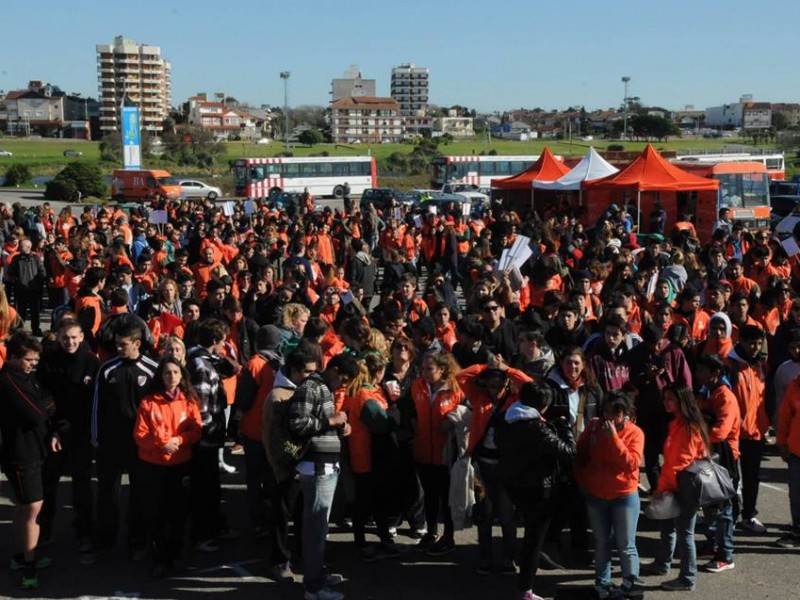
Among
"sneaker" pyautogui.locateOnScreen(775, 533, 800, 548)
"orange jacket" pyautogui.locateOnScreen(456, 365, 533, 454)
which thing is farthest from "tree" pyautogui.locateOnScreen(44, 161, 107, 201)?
"sneaker" pyautogui.locateOnScreen(775, 533, 800, 548)

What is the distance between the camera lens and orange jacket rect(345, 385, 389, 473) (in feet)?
21.1

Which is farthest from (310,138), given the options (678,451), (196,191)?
(678,451)

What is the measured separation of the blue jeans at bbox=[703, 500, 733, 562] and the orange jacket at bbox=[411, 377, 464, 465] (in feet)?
5.82

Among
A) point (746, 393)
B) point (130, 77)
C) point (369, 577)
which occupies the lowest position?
point (369, 577)

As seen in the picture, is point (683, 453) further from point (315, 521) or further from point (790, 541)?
point (315, 521)

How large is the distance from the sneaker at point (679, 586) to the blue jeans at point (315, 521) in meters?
2.18

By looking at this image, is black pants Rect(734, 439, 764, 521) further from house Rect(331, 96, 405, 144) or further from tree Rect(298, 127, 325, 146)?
house Rect(331, 96, 405, 144)

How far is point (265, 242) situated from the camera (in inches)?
652

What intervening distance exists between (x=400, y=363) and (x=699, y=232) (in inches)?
780

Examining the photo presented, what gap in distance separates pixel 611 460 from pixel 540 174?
76.5 feet

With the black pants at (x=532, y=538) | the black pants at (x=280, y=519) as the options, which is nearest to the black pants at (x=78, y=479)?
the black pants at (x=280, y=519)

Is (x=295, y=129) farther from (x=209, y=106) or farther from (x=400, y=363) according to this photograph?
(x=400, y=363)

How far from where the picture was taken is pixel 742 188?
1069 inches

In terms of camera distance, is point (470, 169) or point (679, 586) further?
point (470, 169)
